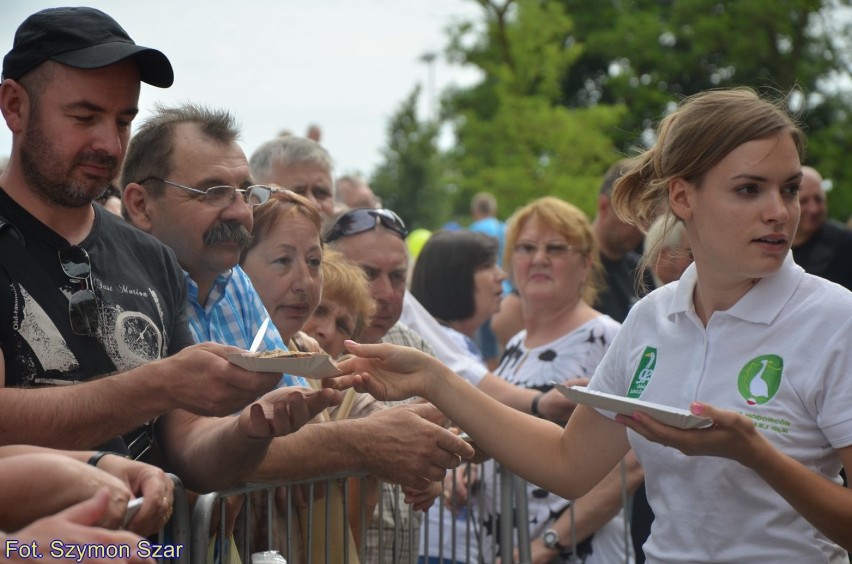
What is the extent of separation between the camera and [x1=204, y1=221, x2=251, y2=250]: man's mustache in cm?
387

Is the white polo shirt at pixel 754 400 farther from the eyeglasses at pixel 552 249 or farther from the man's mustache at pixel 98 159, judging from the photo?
the eyeglasses at pixel 552 249

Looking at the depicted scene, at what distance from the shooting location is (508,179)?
2567 centimetres

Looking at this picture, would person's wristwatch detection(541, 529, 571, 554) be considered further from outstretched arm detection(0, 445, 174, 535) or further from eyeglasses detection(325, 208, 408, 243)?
outstretched arm detection(0, 445, 174, 535)

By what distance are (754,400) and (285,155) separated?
349 centimetres

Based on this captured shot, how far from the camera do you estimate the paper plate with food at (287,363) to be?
2691mm

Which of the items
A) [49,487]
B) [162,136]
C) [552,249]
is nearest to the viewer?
[49,487]

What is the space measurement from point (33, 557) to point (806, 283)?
2.14m

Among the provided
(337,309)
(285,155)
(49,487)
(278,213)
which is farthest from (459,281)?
(49,487)

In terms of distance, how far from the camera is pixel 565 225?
5828 mm

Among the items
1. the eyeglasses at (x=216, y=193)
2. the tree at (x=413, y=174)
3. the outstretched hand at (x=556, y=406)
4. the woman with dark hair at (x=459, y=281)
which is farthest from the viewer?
the tree at (x=413, y=174)

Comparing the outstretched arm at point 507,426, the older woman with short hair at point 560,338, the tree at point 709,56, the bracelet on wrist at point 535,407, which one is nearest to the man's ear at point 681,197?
the outstretched arm at point 507,426

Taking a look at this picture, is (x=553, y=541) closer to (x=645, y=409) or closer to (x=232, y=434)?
Result: (x=232, y=434)

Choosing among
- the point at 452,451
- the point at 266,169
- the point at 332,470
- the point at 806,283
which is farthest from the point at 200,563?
the point at 266,169

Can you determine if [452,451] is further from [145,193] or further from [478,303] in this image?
[478,303]
